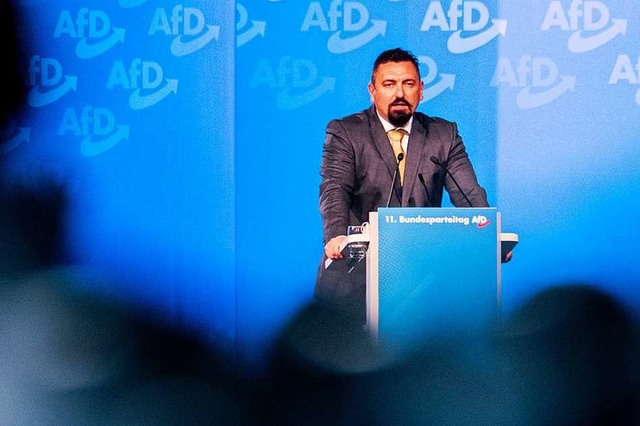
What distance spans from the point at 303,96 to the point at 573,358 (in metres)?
2.09

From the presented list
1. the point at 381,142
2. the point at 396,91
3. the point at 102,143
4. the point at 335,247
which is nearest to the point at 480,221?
the point at 335,247

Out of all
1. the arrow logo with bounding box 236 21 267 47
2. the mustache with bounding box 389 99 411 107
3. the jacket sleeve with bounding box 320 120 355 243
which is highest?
the arrow logo with bounding box 236 21 267 47

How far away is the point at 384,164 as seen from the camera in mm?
5094

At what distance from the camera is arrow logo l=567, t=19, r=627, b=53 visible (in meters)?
5.57

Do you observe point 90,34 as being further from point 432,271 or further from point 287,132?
point 432,271

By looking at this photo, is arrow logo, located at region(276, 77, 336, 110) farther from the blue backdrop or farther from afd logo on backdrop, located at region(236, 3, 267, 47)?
afd logo on backdrop, located at region(236, 3, 267, 47)

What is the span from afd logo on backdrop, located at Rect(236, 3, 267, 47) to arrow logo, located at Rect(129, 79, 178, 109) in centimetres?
44

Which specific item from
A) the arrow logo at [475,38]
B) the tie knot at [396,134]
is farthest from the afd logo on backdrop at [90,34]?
the arrow logo at [475,38]

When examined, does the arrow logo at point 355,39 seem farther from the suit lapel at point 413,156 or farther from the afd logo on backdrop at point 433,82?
the suit lapel at point 413,156

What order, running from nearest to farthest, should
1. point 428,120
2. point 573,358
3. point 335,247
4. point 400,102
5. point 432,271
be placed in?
point 432,271 → point 335,247 → point 573,358 → point 400,102 → point 428,120

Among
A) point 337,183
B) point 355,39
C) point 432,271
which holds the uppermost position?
point 355,39

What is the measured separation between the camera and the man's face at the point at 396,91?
5238 mm

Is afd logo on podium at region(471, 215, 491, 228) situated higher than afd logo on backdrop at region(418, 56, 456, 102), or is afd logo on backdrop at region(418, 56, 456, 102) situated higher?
afd logo on backdrop at region(418, 56, 456, 102)

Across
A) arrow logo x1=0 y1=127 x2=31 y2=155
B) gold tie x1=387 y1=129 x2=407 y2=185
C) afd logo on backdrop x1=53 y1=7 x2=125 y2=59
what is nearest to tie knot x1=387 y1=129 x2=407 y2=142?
gold tie x1=387 y1=129 x2=407 y2=185
